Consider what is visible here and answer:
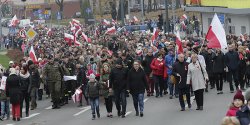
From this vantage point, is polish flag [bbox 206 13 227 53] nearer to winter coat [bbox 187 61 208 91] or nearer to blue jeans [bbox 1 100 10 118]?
winter coat [bbox 187 61 208 91]

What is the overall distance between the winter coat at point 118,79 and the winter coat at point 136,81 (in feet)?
0.64

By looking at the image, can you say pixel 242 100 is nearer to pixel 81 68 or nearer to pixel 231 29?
pixel 81 68

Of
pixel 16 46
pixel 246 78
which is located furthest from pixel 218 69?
pixel 16 46

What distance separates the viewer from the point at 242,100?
1168cm

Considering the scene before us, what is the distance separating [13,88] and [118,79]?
10.8ft

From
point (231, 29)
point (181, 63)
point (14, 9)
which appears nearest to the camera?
point (181, 63)

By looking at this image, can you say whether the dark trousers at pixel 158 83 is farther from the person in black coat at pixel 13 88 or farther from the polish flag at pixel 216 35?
the person in black coat at pixel 13 88

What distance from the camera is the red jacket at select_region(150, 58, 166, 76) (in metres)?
23.6

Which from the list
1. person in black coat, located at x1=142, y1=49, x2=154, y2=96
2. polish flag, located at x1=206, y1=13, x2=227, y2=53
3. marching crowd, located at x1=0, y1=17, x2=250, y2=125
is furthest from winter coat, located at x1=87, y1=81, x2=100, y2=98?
person in black coat, located at x1=142, y1=49, x2=154, y2=96

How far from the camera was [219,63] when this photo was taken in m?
24.0

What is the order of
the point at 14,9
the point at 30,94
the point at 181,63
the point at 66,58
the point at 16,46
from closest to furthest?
the point at 181,63, the point at 30,94, the point at 66,58, the point at 16,46, the point at 14,9

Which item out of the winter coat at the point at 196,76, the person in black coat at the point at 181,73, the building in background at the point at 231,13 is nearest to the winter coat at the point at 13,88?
the person in black coat at the point at 181,73

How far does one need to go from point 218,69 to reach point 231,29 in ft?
72.3

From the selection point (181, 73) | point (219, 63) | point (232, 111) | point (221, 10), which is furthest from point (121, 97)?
point (221, 10)
